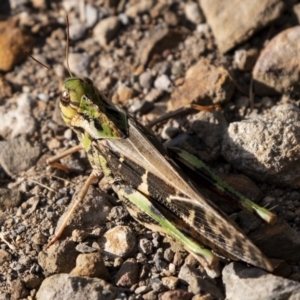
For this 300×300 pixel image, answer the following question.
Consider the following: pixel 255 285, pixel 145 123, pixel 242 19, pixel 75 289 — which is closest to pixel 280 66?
pixel 242 19

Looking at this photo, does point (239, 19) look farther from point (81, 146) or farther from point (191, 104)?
point (81, 146)

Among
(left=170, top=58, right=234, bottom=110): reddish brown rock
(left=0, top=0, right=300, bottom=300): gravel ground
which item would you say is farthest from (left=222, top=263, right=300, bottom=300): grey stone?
(left=170, top=58, right=234, bottom=110): reddish brown rock

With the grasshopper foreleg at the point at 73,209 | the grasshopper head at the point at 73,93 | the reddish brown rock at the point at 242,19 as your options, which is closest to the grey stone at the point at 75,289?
the grasshopper foreleg at the point at 73,209

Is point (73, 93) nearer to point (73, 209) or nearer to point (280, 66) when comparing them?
point (73, 209)

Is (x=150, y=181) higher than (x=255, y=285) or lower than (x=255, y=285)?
higher

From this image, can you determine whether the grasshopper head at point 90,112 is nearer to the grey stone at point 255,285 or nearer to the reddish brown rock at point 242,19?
the grey stone at point 255,285

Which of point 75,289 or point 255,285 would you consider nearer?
point 255,285
